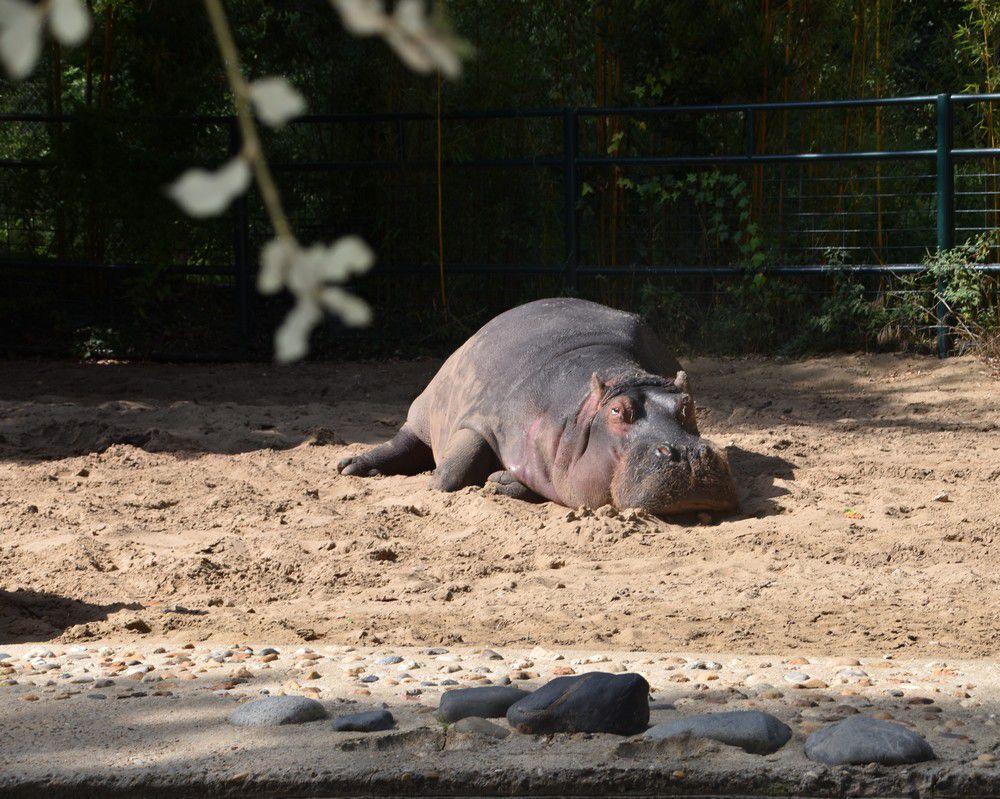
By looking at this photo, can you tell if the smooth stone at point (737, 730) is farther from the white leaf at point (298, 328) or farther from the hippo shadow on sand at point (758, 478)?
the hippo shadow on sand at point (758, 478)

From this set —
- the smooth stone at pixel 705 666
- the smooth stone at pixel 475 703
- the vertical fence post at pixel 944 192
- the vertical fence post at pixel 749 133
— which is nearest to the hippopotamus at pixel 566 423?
the smooth stone at pixel 705 666

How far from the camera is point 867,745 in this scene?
2719mm

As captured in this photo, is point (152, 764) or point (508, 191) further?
point (508, 191)

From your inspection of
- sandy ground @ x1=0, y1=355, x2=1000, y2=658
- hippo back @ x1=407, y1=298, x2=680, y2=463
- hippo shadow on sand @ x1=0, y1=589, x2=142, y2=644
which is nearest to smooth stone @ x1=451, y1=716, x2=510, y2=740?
sandy ground @ x1=0, y1=355, x2=1000, y2=658

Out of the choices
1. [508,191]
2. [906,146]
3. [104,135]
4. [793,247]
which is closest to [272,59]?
[104,135]

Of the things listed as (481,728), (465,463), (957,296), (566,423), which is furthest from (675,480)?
(957,296)

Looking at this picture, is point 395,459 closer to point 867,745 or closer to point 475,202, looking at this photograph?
point 867,745

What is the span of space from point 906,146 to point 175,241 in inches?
233

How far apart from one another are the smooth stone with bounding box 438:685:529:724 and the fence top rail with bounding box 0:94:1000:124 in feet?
24.0

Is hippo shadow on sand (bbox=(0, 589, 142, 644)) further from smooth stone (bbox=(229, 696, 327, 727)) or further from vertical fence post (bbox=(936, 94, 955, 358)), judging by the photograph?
vertical fence post (bbox=(936, 94, 955, 358))

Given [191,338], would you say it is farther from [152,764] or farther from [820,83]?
[152,764]

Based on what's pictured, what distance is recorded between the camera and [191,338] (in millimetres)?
11250

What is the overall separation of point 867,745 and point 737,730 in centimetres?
26

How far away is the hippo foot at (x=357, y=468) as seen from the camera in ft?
22.4
